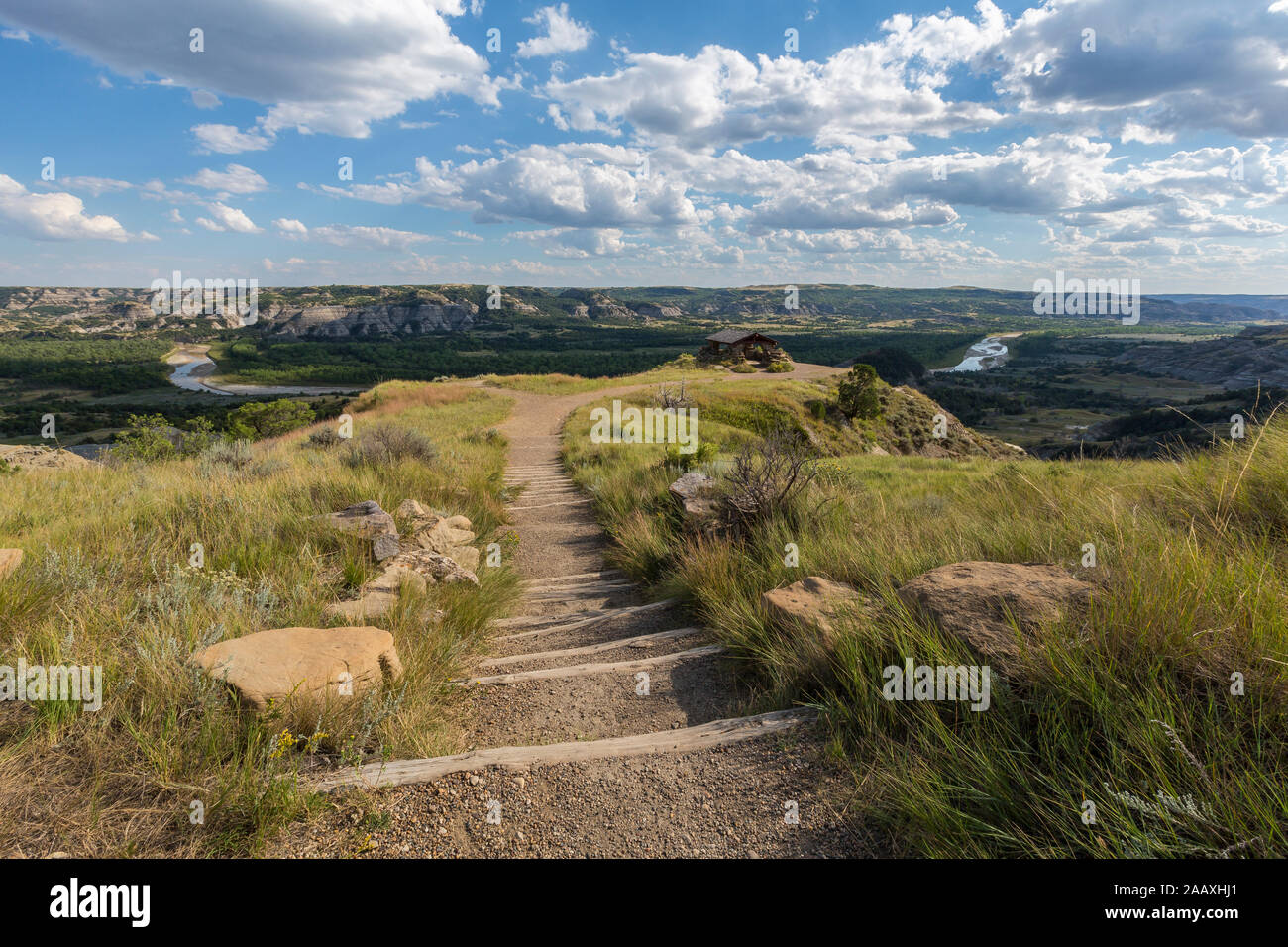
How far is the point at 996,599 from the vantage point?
3.12m

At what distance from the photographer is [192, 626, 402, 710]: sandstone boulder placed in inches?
112

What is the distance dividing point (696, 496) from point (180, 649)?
5.51 meters

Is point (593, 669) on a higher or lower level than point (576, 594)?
higher

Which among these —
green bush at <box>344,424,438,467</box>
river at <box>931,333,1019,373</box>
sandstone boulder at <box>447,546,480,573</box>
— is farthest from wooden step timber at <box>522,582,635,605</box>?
river at <box>931,333,1019,373</box>

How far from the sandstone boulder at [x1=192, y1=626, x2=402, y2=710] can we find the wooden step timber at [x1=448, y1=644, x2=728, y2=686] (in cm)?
69

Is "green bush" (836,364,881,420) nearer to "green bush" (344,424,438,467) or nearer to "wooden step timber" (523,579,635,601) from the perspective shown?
"green bush" (344,424,438,467)

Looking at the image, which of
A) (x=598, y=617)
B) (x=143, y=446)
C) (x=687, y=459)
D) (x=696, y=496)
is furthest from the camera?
(x=143, y=446)

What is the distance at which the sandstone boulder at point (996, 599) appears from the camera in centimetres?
287

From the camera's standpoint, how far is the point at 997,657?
9.17 ft

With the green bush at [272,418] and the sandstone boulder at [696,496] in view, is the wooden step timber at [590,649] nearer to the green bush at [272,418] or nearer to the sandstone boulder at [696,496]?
the sandstone boulder at [696,496]

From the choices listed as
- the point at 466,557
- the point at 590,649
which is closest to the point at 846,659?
the point at 590,649

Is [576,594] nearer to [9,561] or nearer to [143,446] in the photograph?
[9,561]

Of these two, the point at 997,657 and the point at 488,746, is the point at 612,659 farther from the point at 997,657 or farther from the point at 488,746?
the point at 997,657
